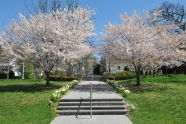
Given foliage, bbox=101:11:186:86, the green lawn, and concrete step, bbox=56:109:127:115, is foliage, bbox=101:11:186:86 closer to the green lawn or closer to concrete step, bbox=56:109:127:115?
the green lawn

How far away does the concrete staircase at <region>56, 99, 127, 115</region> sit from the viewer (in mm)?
12539

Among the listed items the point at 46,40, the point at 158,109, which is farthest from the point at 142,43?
the point at 158,109

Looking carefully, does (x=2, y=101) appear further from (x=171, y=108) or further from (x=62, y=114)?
(x=171, y=108)

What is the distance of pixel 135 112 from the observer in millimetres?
12469

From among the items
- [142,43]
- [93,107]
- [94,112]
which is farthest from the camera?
[142,43]

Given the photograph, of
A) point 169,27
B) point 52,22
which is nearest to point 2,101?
point 52,22

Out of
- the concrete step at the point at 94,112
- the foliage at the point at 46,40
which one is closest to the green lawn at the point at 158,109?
the concrete step at the point at 94,112

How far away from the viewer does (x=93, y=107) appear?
13023 mm

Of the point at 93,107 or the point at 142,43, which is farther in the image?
the point at 142,43

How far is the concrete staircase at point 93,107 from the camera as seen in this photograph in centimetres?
1254

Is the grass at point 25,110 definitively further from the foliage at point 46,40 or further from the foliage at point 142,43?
the foliage at point 142,43

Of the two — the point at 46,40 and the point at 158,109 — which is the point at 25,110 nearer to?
the point at 158,109

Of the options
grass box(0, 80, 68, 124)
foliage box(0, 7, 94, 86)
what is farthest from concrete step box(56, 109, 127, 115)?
foliage box(0, 7, 94, 86)

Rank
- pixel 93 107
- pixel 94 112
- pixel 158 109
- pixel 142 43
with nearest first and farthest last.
Answer: pixel 94 112
pixel 158 109
pixel 93 107
pixel 142 43
